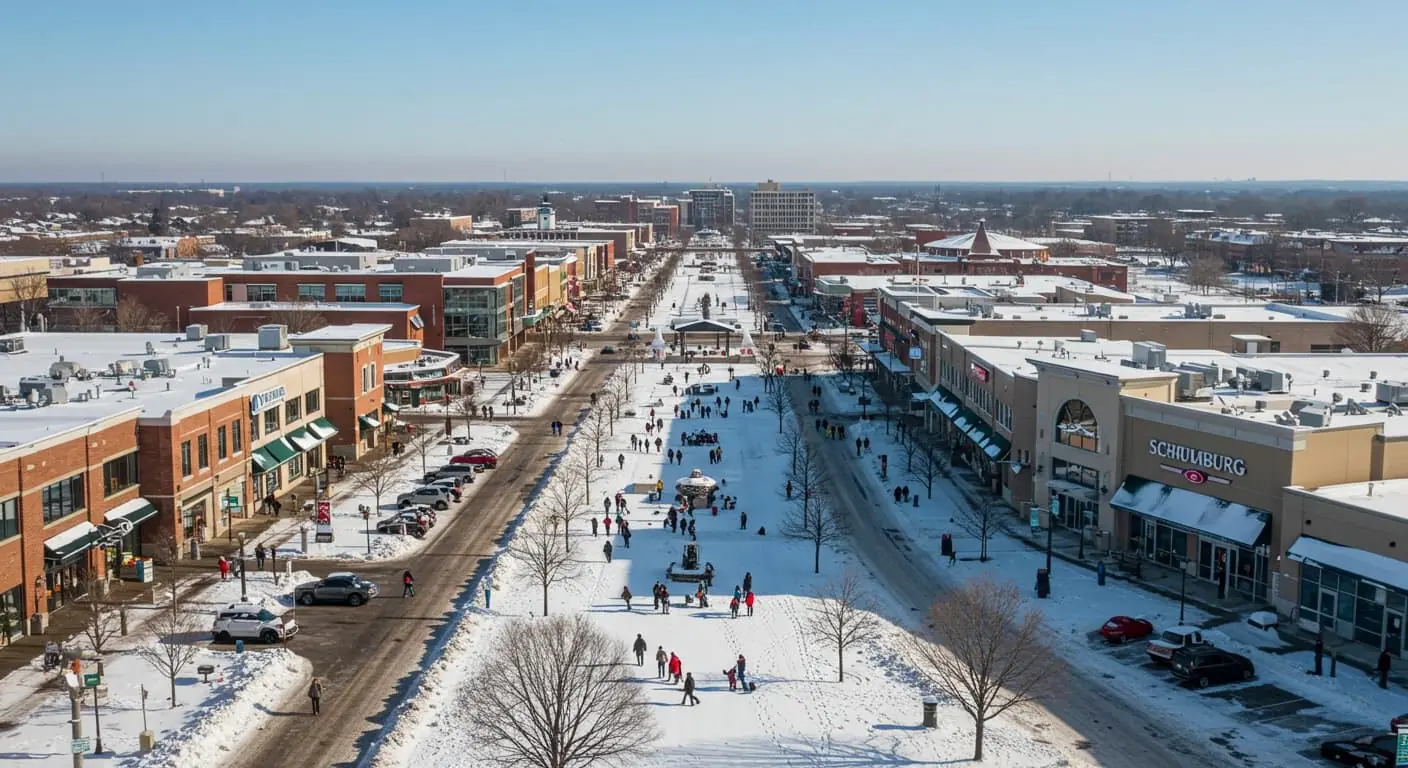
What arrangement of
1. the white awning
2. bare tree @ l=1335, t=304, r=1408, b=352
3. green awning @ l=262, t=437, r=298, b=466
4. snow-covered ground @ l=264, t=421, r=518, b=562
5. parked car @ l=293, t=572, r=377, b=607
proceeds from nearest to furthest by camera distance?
1. the white awning
2. parked car @ l=293, t=572, r=377, b=607
3. snow-covered ground @ l=264, t=421, r=518, b=562
4. green awning @ l=262, t=437, r=298, b=466
5. bare tree @ l=1335, t=304, r=1408, b=352

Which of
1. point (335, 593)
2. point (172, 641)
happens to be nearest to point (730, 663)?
point (335, 593)

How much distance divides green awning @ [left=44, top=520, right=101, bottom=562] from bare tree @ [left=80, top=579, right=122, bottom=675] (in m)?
1.05

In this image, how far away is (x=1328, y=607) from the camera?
117ft

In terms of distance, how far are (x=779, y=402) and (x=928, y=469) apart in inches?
609

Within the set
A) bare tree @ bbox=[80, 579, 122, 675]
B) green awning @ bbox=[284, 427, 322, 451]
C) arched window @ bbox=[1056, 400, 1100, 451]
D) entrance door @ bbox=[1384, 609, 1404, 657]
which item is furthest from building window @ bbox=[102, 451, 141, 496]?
entrance door @ bbox=[1384, 609, 1404, 657]

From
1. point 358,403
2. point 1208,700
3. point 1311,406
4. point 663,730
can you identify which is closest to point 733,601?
point 663,730

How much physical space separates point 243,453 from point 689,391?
37403mm

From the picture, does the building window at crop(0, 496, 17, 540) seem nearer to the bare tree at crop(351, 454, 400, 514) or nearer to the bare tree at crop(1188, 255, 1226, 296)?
the bare tree at crop(351, 454, 400, 514)

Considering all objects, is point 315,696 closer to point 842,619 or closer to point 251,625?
point 251,625

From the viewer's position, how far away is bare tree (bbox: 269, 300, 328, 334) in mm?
79812

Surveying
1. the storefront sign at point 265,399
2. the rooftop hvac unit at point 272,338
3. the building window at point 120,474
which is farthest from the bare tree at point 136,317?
the building window at point 120,474

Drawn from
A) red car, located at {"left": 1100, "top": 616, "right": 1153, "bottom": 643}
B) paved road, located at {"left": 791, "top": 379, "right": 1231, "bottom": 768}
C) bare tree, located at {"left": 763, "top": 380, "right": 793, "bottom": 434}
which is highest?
bare tree, located at {"left": 763, "top": 380, "right": 793, "bottom": 434}

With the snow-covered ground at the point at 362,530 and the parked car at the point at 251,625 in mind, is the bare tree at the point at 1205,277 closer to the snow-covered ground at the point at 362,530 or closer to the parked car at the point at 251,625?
the snow-covered ground at the point at 362,530

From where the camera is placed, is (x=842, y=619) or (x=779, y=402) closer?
(x=842, y=619)
